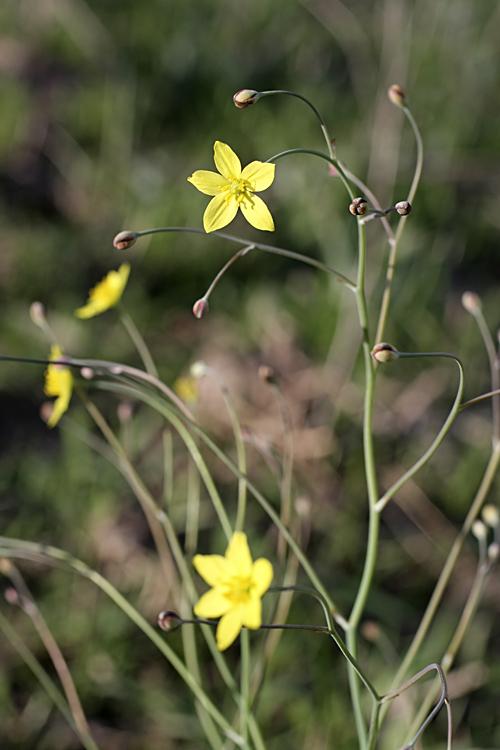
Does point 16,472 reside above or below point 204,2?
below

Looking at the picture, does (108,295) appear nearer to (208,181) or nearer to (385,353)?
(208,181)

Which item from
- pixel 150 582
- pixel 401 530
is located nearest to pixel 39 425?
pixel 150 582

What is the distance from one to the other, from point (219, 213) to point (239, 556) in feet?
1.89

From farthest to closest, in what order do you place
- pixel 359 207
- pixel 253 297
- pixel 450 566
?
pixel 253 297 → pixel 450 566 → pixel 359 207

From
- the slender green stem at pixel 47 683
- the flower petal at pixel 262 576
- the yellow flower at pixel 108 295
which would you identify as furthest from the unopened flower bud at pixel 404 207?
the slender green stem at pixel 47 683

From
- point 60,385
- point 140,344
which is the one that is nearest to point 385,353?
point 140,344

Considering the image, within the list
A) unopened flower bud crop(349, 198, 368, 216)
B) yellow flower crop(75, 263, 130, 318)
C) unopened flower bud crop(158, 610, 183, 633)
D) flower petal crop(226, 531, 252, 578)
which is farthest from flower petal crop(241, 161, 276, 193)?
unopened flower bud crop(158, 610, 183, 633)

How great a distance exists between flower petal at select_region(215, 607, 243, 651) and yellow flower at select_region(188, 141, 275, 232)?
629 millimetres

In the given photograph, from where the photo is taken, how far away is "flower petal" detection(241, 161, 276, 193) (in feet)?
3.20

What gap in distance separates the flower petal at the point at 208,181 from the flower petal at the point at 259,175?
0.16ft

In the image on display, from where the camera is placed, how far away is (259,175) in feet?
3.27

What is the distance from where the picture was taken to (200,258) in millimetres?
2754

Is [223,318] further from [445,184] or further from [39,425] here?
[445,184]

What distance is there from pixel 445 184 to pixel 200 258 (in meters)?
1.25
